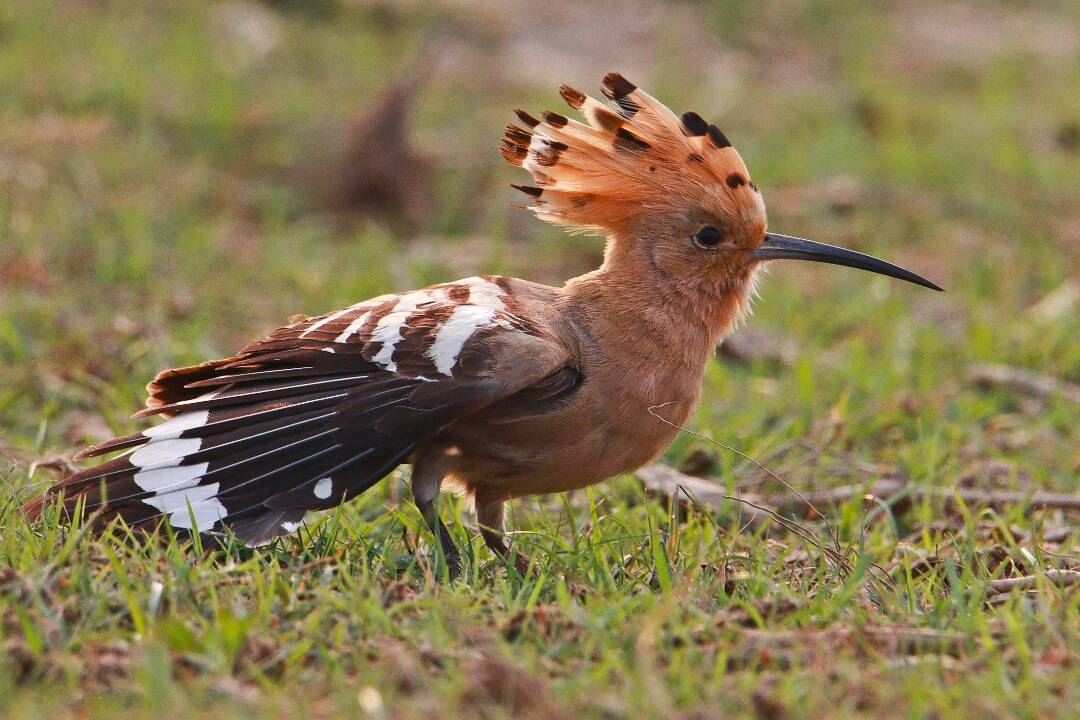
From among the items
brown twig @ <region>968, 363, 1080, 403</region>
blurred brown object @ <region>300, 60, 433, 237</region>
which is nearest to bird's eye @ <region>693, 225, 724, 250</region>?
brown twig @ <region>968, 363, 1080, 403</region>

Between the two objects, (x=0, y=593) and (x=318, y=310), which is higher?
(x=0, y=593)

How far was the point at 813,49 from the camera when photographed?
29.5 feet

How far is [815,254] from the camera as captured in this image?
3.63 m

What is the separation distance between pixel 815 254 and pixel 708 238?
31cm

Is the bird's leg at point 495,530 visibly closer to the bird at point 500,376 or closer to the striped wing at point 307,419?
the bird at point 500,376

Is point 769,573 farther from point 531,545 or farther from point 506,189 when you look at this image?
point 506,189

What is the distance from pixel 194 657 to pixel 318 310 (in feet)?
9.37

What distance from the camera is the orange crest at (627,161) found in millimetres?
3434

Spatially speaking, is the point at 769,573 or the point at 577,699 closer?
the point at 577,699

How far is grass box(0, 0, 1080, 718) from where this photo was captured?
7.66 ft

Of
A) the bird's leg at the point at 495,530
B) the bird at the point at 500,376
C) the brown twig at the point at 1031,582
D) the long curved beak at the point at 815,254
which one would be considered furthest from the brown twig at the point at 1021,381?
the bird's leg at the point at 495,530

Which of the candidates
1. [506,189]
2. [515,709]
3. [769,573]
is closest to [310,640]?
[515,709]

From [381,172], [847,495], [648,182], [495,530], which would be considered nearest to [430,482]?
[495,530]

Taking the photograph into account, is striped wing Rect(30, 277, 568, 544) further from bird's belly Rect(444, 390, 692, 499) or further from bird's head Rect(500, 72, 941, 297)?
bird's head Rect(500, 72, 941, 297)
